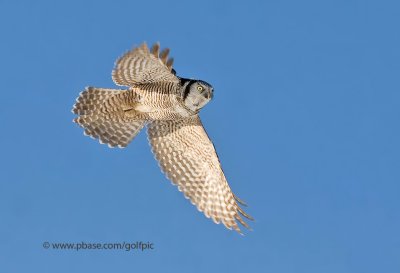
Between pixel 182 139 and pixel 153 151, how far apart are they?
2.03ft

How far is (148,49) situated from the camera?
527 inches

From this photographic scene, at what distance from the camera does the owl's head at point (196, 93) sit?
48.2 ft

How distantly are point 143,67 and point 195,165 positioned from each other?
320cm

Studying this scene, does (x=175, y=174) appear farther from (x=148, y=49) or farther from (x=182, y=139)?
(x=148, y=49)

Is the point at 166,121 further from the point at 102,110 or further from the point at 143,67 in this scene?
the point at 143,67

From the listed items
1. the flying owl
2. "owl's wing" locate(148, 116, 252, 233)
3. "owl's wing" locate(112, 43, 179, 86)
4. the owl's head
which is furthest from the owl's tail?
the owl's head

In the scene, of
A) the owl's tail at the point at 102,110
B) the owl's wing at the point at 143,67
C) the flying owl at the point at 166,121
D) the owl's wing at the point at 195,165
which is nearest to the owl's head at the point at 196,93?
the flying owl at the point at 166,121

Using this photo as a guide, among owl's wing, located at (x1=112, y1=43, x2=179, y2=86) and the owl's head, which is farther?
the owl's head

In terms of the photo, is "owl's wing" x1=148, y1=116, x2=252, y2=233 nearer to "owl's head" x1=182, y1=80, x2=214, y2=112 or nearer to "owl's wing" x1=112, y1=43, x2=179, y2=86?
"owl's head" x1=182, y1=80, x2=214, y2=112

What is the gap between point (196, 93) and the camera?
1475 cm

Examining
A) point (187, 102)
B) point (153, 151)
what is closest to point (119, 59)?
point (187, 102)

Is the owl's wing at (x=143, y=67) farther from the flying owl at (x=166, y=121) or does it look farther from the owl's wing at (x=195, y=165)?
the owl's wing at (x=195, y=165)

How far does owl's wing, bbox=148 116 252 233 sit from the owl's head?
52.3 inches

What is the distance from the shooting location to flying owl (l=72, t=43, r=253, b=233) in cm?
1462
